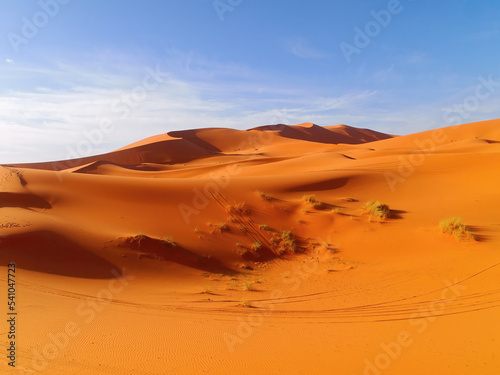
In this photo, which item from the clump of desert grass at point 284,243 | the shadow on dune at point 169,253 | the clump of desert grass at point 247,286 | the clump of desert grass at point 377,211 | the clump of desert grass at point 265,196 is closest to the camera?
the clump of desert grass at point 247,286

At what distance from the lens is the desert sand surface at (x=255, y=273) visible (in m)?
5.02

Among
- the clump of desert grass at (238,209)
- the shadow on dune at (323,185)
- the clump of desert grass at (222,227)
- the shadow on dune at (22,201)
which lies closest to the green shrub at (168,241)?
the clump of desert grass at (222,227)

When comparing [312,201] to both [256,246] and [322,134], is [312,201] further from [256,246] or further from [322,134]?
[322,134]

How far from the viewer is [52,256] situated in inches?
362

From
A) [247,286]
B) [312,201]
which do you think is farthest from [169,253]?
[312,201]

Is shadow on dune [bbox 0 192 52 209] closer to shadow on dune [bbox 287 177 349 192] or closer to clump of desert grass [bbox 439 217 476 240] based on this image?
shadow on dune [bbox 287 177 349 192]

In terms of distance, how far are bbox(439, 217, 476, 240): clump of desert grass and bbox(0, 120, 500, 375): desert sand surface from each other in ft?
0.64

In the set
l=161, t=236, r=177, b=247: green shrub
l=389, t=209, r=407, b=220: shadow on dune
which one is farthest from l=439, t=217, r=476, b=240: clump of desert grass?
l=161, t=236, r=177, b=247: green shrub

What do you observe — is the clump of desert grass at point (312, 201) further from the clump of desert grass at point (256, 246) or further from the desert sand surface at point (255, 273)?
the clump of desert grass at point (256, 246)

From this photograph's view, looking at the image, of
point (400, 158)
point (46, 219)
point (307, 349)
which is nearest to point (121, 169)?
point (46, 219)

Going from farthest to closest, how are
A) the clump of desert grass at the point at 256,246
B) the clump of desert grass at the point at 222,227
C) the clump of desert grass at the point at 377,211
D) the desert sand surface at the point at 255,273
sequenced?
1. the clump of desert grass at the point at 377,211
2. the clump of desert grass at the point at 222,227
3. the clump of desert grass at the point at 256,246
4. the desert sand surface at the point at 255,273

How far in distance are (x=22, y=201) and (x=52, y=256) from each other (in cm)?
453

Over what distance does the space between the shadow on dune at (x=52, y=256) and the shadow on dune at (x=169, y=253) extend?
1130mm

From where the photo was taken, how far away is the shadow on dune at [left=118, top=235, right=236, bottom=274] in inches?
420
